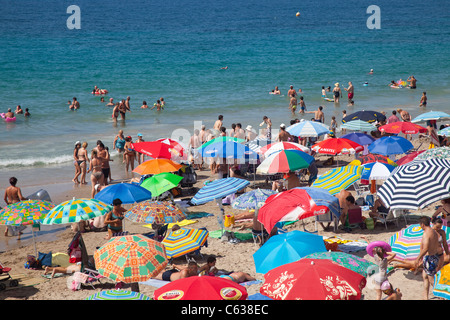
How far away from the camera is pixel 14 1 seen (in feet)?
348

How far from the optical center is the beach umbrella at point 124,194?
10281 millimetres

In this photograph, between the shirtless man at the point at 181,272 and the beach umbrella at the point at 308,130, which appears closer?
the shirtless man at the point at 181,272

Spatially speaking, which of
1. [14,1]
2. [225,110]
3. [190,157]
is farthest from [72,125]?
[14,1]

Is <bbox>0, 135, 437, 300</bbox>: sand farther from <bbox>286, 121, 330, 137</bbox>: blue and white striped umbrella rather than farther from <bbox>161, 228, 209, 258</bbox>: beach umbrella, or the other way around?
<bbox>286, 121, 330, 137</bbox>: blue and white striped umbrella

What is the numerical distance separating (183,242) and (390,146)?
6.63 metres

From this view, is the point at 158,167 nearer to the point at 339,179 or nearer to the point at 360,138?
the point at 339,179

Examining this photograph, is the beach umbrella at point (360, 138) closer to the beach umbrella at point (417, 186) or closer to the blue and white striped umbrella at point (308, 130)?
the blue and white striped umbrella at point (308, 130)

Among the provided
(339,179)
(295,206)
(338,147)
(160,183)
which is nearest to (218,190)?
(160,183)

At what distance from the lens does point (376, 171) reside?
10938 mm

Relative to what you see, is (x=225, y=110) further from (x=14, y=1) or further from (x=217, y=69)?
(x=14, y=1)

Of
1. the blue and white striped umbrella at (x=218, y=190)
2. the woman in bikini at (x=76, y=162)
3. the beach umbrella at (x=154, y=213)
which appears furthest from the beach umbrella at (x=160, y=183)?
the woman in bikini at (x=76, y=162)

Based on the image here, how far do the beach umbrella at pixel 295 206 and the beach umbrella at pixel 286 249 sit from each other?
1.88 ft

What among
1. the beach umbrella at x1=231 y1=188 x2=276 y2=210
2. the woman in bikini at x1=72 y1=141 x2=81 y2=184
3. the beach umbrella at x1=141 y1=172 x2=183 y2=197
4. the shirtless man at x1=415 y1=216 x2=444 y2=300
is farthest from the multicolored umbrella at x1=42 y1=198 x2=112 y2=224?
the woman in bikini at x1=72 y1=141 x2=81 y2=184
